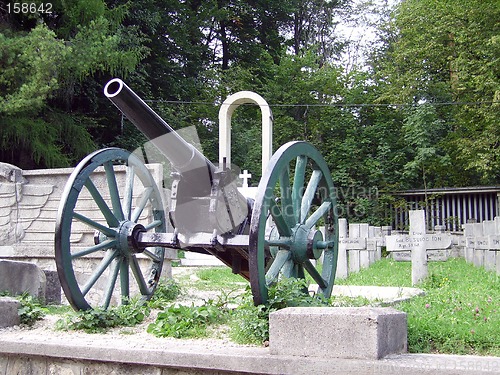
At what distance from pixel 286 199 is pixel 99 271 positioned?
1663 mm

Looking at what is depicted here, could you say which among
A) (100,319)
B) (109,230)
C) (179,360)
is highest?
(109,230)

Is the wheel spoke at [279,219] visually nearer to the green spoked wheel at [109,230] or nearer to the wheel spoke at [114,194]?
the green spoked wheel at [109,230]

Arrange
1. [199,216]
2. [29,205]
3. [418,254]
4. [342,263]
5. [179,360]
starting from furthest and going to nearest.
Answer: [342,263] → [29,205] → [418,254] → [199,216] → [179,360]

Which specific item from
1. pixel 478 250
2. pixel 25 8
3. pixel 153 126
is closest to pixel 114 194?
pixel 153 126

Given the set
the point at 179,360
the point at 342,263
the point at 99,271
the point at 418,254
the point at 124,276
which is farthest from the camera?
the point at 342,263

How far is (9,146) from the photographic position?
14500mm

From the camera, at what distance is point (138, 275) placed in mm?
6012

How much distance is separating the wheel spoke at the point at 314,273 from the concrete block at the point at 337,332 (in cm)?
148

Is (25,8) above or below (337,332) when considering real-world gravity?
above

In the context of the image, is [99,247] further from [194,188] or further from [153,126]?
[153,126]

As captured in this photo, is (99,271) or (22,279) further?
(22,279)

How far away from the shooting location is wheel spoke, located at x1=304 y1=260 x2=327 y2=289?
5.25 metres

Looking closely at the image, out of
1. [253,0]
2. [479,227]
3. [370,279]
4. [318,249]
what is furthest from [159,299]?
[253,0]

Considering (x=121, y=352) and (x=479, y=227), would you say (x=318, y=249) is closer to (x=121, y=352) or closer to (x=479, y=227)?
(x=121, y=352)
